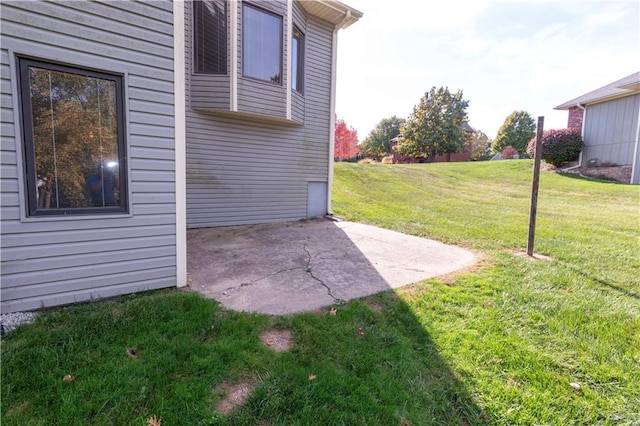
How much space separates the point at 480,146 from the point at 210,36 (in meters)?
43.4

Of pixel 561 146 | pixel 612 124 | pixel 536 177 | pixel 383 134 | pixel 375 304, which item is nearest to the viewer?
pixel 375 304

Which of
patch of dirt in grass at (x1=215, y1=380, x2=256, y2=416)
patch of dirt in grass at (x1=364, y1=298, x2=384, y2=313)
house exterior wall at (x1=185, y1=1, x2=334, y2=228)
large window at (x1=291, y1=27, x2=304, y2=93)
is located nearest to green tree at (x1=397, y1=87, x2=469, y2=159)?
house exterior wall at (x1=185, y1=1, x2=334, y2=228)

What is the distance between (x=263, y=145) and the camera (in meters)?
7.18


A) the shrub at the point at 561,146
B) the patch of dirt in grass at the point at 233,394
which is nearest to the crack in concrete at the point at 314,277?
the patch of dirt in grass at the point at 233,394

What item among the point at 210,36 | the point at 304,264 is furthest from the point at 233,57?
the point at 304,264

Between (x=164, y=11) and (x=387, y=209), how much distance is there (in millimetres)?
7132

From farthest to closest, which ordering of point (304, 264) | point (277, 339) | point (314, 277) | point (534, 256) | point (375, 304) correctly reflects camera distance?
point (534, 256) → point (304, 264) → point (314, 277) → point (375, 304) → point (277, 339)

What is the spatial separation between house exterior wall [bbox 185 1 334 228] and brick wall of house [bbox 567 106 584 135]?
55.8ft

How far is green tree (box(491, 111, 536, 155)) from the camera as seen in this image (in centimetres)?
4047

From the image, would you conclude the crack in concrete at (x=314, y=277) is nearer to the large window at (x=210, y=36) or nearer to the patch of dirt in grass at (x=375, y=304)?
the patch of dirt in grass at (x=375, y=304)

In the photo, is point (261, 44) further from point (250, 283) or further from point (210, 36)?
point (250, 283)

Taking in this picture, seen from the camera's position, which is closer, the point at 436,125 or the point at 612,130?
the point at 612,130

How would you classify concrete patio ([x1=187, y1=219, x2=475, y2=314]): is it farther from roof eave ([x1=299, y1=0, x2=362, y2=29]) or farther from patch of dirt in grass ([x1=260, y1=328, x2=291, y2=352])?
roof eave ([x1=299, y1=0, x2=362, y2=29])

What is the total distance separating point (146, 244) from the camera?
123 inches
